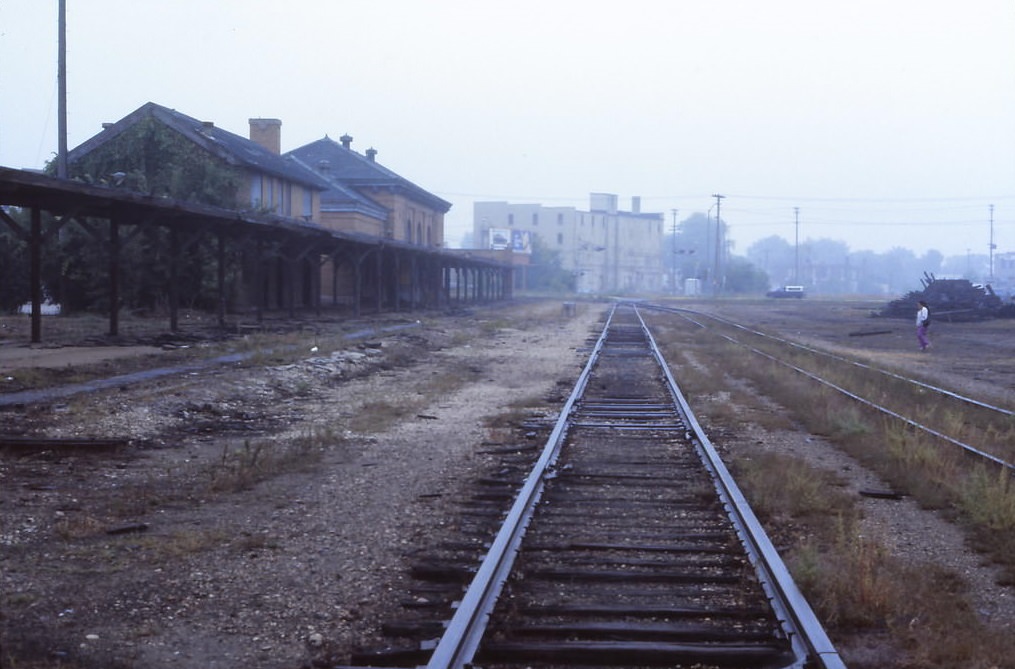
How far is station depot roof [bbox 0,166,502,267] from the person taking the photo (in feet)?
63.4

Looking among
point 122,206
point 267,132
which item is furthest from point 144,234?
point 267,132

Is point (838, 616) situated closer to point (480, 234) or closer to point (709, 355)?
point (709, 355)

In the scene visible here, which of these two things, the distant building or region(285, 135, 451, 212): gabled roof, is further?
the distant building

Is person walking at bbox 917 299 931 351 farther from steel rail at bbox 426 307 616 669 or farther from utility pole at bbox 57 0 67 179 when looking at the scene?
utility pole at bbox 57 0 67 179

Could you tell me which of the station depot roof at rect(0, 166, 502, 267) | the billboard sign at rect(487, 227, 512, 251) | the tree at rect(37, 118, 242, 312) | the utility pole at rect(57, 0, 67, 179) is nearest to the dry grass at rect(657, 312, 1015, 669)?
the station depot roof at rect(0, 166, 502, 267)

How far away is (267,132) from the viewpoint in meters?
60.3

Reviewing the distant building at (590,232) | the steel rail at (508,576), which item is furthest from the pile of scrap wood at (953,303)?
the distant building at (590,232)

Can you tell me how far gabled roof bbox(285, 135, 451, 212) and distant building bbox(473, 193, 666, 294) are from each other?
76619 millimetres

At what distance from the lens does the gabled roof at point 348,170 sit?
68.9 meters

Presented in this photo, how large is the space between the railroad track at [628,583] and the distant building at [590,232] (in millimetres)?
142532

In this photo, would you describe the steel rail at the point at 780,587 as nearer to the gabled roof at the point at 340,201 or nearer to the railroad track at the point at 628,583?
the railroad track at the point at 628,583

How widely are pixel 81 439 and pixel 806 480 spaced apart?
23.6 ft

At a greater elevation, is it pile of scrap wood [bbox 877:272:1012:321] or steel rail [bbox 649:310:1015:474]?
pile of scrap wood [bbox 877:272:1012:321]

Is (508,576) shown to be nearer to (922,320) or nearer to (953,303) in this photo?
(922,320)
